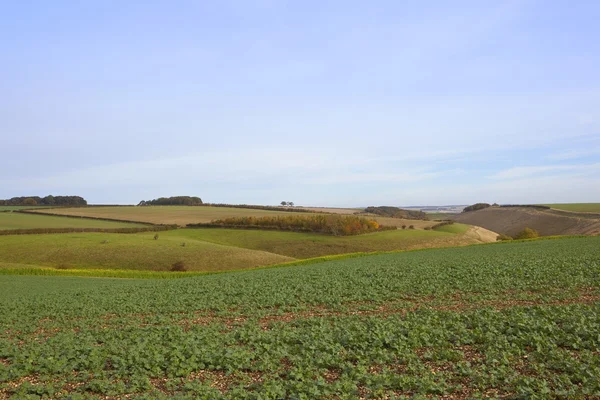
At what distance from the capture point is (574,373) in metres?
10.5

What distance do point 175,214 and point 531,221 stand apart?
8770 cm

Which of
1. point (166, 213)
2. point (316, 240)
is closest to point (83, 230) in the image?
point (166, 213)

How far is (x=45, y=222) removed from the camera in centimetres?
8931

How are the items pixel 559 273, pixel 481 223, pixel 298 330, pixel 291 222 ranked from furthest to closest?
pixel 481 223 → pixel 291 222 → pixel 559 273 → pixel 298 330

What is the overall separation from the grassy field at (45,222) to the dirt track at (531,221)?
88.1 meters

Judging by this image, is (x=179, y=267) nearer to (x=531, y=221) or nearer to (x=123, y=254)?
(x=123, y=254)

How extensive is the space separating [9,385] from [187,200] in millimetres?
145191

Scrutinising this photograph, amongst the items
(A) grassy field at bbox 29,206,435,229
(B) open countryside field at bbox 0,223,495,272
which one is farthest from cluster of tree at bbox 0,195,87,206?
(B) open countryside field at bbox 0,223,495,272

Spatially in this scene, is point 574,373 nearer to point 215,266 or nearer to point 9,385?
point 9,385

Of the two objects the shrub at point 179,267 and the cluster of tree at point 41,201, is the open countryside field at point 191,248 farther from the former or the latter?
the cluster of tree at point 41,201

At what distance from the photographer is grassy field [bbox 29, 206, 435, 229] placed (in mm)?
102938

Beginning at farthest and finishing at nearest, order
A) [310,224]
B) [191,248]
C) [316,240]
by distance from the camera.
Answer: [310,224] < [316,240] < [191,248]

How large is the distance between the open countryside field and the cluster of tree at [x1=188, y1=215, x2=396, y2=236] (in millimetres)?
3894

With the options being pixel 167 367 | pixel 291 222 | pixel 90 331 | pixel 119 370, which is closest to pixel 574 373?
pixel 167 367
